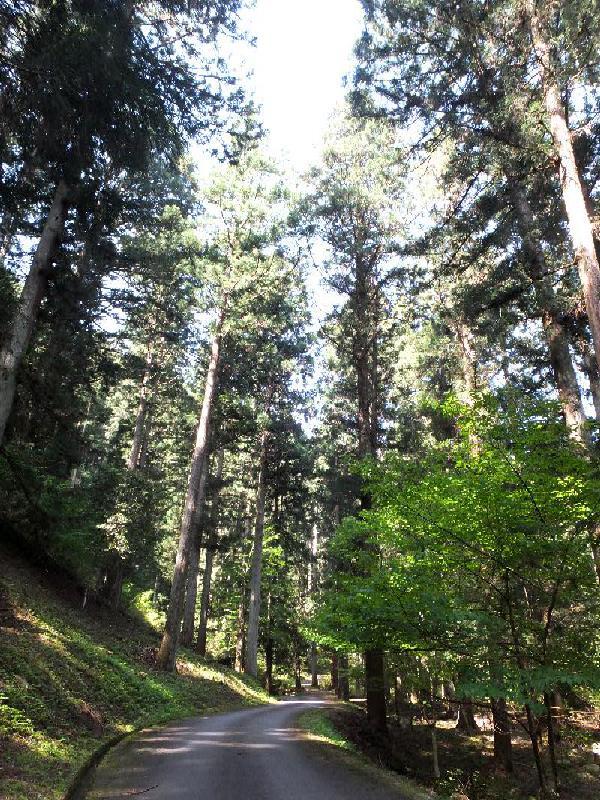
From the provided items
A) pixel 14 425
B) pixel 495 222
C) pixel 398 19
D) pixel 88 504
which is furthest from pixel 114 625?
pixel 398 19

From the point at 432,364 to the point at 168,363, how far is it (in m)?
13.2

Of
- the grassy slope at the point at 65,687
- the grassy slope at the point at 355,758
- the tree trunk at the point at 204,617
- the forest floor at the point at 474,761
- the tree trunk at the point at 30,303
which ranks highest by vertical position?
the tree trunk at the point at 30,303

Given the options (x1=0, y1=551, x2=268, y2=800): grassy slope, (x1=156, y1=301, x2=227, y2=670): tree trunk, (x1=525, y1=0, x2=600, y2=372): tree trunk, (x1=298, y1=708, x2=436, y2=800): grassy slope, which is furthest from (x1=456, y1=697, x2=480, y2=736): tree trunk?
(x1=525, y1=0, x2=600, y2=372): tree trunk

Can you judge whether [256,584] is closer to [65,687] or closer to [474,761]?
[474,761]

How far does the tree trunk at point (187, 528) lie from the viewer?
1603 centimetres

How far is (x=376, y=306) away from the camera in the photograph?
1650cm

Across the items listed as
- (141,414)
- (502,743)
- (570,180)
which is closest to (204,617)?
(141,414)

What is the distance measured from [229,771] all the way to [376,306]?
13.1m

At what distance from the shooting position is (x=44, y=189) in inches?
467

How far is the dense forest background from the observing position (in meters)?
7.28

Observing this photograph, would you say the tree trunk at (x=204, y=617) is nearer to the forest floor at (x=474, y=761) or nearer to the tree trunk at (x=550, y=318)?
the forest floor at (x=474, y=761)

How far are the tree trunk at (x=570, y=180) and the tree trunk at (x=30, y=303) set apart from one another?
10.4 m

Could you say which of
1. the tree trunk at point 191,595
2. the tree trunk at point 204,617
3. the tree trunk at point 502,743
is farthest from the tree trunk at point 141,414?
the tree trunk at point 502,743

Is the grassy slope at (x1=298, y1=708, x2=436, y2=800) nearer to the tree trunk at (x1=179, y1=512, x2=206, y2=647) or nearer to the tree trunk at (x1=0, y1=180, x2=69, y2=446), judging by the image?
the tree trunk at (x1=0, y1=180, x2=69, y2=446)
